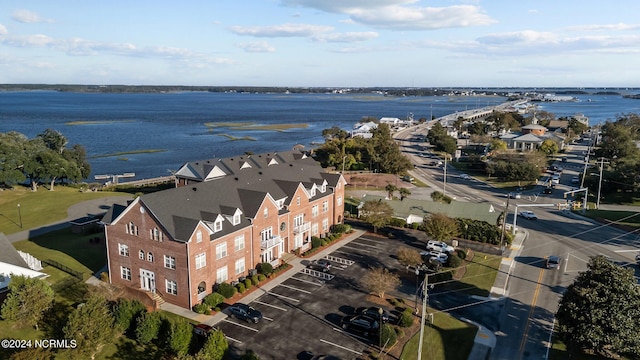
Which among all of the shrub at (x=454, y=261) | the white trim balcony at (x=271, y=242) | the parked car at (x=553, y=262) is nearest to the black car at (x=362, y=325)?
the white trim balcony at (x=271, y=242)

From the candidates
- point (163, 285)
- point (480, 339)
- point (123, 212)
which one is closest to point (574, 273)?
point (480, 339)

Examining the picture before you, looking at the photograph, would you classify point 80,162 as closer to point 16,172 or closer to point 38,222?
point 16,172

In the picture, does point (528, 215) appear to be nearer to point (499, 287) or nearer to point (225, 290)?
point (499, 287)

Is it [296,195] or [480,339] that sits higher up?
[296,195]

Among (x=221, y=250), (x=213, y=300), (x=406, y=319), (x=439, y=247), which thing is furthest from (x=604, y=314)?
(x=221, y=250)

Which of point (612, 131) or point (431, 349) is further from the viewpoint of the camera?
point (612, 131)

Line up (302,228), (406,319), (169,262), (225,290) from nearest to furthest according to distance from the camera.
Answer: (406,319), (169,262), (225,290), (302,228)
